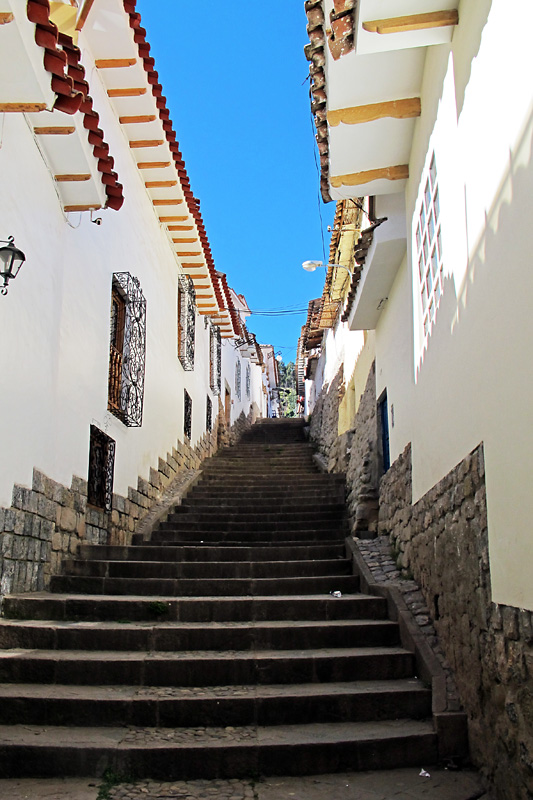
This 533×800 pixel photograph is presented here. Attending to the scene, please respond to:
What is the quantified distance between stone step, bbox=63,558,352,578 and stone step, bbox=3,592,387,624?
67 cm

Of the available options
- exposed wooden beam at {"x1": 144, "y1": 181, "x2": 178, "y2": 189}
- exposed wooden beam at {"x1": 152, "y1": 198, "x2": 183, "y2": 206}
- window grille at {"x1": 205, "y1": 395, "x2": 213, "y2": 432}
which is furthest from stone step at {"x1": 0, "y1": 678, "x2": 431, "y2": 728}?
window grille at {"x1": 205, "y1": 395, "x2": 213, "y2": 432}

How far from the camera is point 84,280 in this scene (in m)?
7.11

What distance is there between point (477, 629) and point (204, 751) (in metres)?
1.74

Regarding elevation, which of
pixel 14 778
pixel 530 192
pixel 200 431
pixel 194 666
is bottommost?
pixel 14 778

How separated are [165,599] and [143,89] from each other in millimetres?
5824

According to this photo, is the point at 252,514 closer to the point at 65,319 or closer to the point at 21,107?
the point at 65,319

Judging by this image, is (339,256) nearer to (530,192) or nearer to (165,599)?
(165,599)

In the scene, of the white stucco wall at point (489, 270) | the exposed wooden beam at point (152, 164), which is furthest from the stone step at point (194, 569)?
the exposed wooden beam at point (152, 164)

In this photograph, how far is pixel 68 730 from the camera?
14.0 feet

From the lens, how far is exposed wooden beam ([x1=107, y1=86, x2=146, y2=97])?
802cm

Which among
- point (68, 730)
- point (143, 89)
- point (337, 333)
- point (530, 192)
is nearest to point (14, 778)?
point (68, 730)

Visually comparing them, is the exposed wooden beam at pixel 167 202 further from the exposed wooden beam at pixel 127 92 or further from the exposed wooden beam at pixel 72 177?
the exposed wooden beam at pixel 72 177

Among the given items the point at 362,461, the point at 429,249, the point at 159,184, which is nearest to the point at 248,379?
the point at 159,184

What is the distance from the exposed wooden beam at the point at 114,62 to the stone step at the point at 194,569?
208 inches
